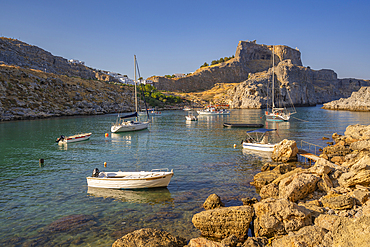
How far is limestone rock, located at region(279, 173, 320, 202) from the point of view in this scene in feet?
44.8

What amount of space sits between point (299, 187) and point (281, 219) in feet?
13.7

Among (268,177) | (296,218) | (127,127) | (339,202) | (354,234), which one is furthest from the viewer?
(127,127)

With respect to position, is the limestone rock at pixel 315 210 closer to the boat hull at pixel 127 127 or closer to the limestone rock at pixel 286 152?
the limestone rock at pixel 286 152

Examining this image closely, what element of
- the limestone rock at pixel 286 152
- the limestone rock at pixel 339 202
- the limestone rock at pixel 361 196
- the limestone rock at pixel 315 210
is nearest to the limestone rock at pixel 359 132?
the limestone rock at pixel 286 152

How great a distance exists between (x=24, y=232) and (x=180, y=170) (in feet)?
42.8

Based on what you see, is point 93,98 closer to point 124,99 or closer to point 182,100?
point 124,99

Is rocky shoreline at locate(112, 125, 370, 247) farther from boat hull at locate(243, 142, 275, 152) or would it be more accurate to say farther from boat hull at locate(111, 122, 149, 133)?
boat hull at locate(111, 122, 149, 133)

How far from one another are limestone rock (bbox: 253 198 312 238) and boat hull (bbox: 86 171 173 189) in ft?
26.2

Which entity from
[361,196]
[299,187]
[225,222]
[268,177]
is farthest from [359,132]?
[225,222]

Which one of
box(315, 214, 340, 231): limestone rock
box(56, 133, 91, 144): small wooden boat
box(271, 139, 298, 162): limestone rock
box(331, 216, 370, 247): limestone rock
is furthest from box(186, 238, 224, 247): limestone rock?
box(56, 133, 91, 144): small wooden boat

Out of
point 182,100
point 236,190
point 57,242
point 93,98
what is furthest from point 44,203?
point 182,100

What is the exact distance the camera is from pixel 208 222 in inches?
445

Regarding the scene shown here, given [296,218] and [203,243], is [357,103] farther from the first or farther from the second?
[203,243]

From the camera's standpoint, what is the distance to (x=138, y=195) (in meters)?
16.5
